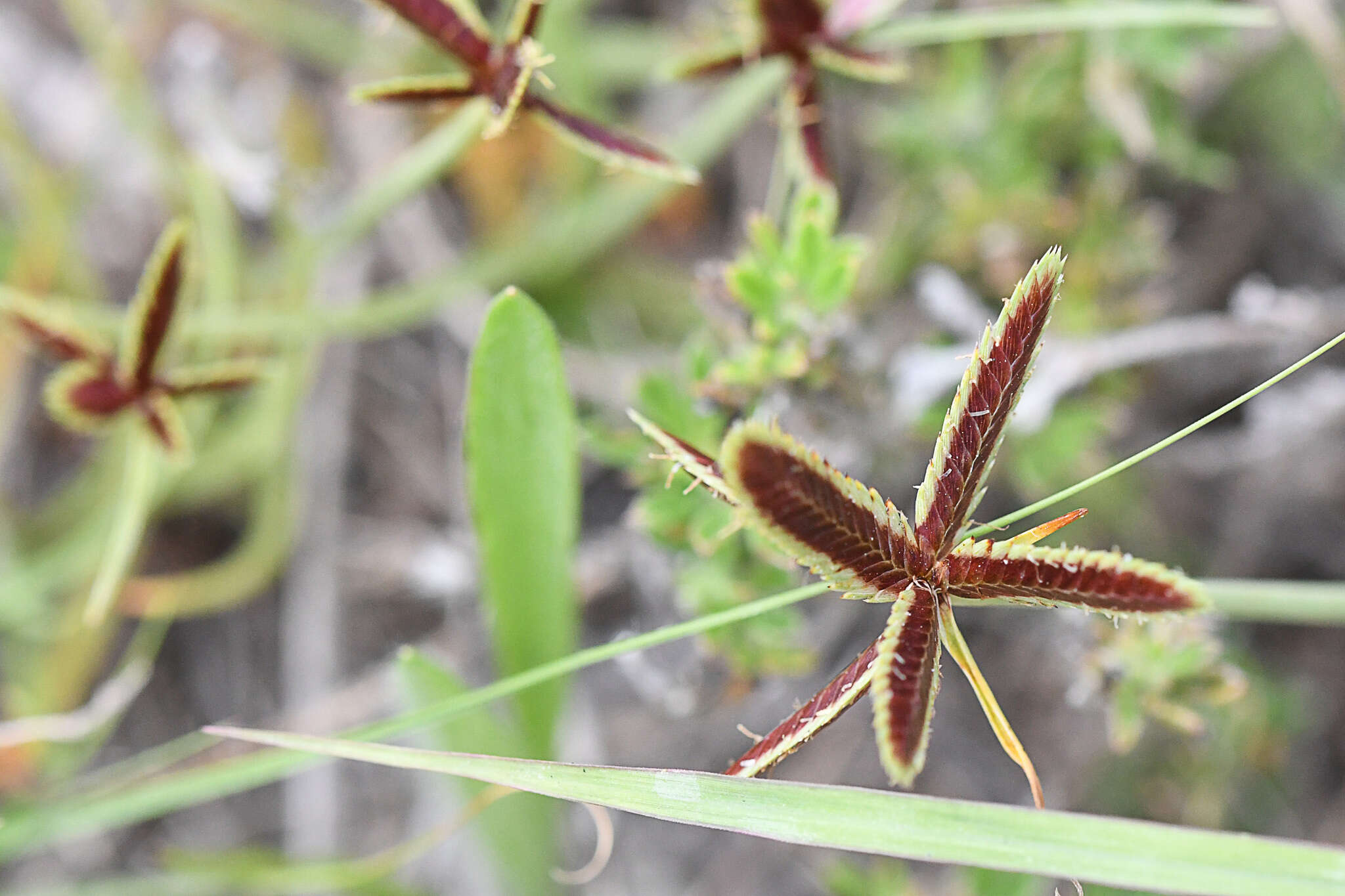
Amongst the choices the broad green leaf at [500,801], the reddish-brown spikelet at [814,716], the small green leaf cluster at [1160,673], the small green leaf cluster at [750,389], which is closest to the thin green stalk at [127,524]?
the broad green leaf at [500,801]

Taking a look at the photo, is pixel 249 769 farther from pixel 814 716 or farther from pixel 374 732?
pixel 814 716

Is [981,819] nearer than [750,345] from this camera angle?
Yes

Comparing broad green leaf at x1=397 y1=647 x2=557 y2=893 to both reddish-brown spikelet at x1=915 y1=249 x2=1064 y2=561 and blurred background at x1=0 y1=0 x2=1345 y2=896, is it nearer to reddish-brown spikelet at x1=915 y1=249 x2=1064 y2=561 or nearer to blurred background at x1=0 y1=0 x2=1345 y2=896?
blurred background at x1=0 y1=0 x2=1345 y2=896

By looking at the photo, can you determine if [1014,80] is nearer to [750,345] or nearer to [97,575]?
[750,345]

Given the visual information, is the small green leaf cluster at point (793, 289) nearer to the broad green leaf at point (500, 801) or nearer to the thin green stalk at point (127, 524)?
the broad green leaf at point (500, 801)

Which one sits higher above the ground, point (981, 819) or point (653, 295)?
point (653, 295)

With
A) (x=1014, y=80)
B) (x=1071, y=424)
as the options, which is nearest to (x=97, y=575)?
(x=1071, y=424)

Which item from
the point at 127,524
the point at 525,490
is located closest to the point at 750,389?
the point at 525,490
